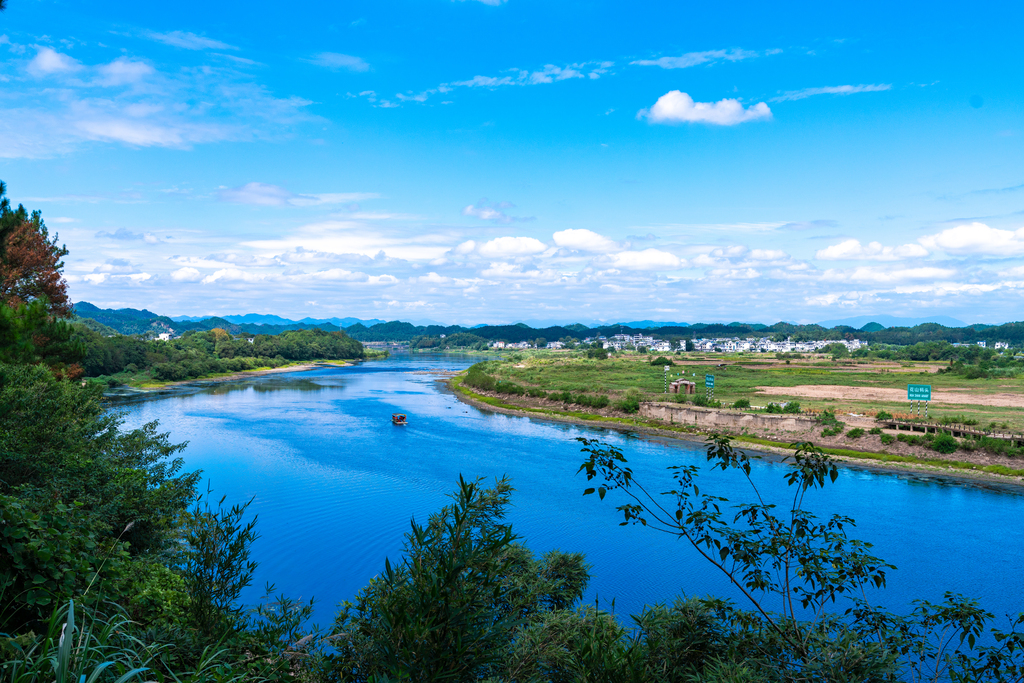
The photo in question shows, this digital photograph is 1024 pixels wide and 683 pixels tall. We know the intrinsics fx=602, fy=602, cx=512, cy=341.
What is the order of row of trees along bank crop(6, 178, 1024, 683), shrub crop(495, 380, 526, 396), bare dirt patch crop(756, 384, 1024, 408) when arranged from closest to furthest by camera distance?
row of trees along bank crop(6, 178, 1024, 683) < bare dirt patch crop(756, 384, 1024, 408) < shrub crop(495, 380, 526, 396)

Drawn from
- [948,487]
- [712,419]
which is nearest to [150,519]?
[948,487]

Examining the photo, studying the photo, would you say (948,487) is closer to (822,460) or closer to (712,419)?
(712,419)

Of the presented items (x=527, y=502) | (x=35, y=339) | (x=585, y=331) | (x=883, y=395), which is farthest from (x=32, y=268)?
(x=585, y=331)

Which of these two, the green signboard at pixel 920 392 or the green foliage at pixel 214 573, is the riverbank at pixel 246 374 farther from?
the green signboard at pixel 920 392

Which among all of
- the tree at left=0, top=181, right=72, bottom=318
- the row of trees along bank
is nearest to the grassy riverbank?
the row of trees along bank

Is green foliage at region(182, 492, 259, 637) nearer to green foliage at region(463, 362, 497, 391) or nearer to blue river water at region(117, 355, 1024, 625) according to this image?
blue river water at region(117, 355, 1024, 625)

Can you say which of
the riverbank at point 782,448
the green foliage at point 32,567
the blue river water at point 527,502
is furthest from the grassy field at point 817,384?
the green foliage at point 32,567

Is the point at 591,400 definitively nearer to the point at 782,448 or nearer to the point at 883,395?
the point at 782,448
